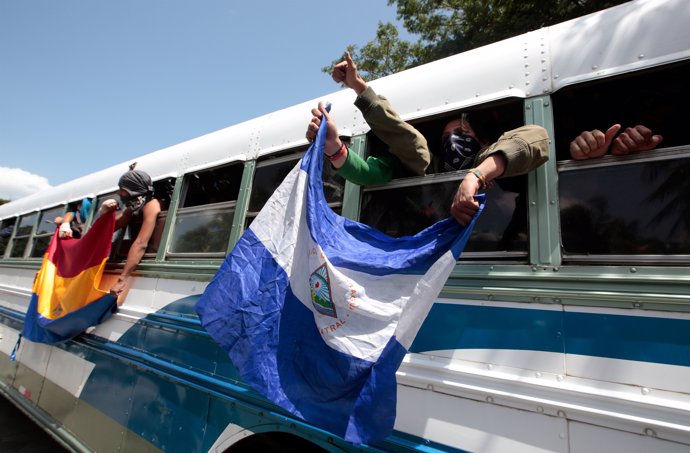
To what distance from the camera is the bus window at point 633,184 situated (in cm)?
136

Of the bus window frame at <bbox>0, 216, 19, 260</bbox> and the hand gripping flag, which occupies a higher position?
the bus window frame at <bbox>0, 216, 19, 260</bbox>

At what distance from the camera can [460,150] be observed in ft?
6.01

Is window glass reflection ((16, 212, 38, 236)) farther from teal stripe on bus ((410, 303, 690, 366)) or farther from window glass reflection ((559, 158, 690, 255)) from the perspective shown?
window glass reflection ((559, 158, 690, 255))

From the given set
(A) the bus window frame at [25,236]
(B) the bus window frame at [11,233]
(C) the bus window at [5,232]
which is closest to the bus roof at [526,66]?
(A) the bus window frame at [25,236]

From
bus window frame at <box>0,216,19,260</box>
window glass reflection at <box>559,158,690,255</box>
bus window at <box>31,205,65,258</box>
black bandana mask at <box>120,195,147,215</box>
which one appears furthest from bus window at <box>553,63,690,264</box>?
bus window frame at <box>0,216,19,260</box>

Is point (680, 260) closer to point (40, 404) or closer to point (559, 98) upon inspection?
point (559, 98)

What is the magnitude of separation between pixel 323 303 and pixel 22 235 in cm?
595

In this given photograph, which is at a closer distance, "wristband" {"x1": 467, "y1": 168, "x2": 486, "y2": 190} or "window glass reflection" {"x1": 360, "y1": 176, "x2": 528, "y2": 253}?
"wristband" {"x1": 467, "y1": 168, "x2": 486, "y2": 190}

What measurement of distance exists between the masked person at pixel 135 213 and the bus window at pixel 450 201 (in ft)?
6.82

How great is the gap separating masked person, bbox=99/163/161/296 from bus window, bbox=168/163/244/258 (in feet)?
1.04

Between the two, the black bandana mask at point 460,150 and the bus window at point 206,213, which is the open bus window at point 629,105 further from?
the bus window at point 206,213

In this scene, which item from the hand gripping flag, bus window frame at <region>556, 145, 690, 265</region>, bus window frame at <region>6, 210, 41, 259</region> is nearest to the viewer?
bus window frame at <region>556, 145, 690, 265</region>

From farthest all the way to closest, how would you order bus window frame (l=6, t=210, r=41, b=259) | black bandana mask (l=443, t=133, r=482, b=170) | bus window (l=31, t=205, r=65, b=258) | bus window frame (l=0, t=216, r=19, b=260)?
bus window frame (l=0, t=216, r=19, b=260)
bus window frame (l=6, t=210, r=41, b=259)
bus window (l=31, t=205, r=65, b=258)
black bandana mask (l=443, t=133, r=482, b=170)

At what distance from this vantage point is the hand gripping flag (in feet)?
4.70
